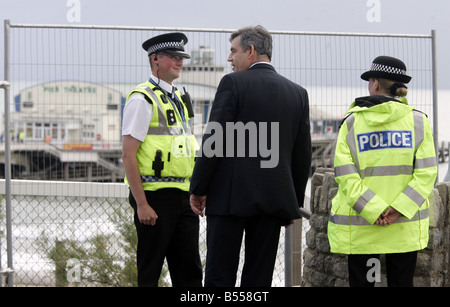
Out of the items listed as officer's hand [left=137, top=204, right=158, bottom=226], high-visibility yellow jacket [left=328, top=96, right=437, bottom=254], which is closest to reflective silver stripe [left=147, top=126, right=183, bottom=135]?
officer's hand [left=137, top=204, right=158, bottom=226]

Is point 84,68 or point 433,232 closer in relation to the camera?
point 433,232

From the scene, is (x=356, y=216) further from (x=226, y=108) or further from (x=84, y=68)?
(x=84, y=68)

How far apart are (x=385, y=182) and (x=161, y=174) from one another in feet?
4.21

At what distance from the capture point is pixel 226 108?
3686 mm

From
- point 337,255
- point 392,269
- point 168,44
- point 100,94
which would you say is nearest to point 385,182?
point 392,269

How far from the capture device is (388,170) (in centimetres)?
408

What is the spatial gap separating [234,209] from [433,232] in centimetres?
177

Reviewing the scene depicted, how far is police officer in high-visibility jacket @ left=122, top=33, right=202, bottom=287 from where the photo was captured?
4.14 metres

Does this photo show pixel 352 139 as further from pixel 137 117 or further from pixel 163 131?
pixel 137 117

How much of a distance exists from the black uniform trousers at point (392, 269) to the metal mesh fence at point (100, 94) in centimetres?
282

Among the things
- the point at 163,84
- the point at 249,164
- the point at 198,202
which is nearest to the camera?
the point at 249,164

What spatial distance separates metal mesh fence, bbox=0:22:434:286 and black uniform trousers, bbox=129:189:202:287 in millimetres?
2163

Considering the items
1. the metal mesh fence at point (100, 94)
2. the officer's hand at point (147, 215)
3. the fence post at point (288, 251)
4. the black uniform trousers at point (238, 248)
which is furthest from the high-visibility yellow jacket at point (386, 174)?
the metal mesh fence at point (100, 94)
